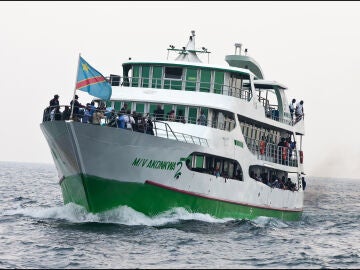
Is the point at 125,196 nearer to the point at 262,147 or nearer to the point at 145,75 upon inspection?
the point at 145,75

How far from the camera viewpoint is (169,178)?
92.7 feet

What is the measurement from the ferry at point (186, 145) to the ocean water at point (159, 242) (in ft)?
2.18

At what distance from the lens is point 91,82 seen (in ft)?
87.0

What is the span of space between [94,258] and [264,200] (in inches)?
611

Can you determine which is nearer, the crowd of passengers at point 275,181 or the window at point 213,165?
the window at point 213,165

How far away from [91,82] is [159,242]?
6292 mm

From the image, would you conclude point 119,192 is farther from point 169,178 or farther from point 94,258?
point 94,258

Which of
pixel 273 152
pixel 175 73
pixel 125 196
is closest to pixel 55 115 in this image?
pixel 125 196

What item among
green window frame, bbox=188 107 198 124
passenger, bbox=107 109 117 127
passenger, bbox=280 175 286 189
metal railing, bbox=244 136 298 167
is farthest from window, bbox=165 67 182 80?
passenger, bbox=280 175 286 189

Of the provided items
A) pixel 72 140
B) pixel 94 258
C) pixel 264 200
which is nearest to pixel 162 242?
pixel 94 258

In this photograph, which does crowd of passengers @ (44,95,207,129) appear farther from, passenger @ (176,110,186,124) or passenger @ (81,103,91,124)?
passenger @ (176,110,186,124)

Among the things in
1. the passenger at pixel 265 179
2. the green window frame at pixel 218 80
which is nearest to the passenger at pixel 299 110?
the passenger at pixel 265 179

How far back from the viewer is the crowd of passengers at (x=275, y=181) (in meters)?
35.4

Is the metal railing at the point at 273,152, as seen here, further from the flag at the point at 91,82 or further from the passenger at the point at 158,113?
the flag at the point at 91,82
